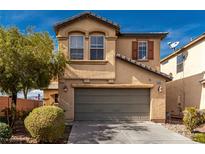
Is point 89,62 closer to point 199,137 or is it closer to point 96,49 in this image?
point 96,49

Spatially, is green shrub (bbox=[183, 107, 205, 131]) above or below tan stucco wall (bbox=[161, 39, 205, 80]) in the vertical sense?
below

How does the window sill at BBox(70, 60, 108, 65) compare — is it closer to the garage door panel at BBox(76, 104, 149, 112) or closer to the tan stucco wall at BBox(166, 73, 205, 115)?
the garage door panel at BBox(76, 104, 149, 112)

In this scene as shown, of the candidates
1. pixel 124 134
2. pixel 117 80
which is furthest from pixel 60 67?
pixel 124 134

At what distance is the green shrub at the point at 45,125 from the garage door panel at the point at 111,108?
579 centimetres

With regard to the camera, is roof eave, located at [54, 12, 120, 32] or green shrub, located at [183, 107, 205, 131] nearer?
green shrub, located at [183, 107, 205, 131]

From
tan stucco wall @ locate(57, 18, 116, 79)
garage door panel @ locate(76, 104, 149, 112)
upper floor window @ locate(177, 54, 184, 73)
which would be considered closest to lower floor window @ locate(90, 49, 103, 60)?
tan stucco wall @ locate(57, 18, 116, 79)

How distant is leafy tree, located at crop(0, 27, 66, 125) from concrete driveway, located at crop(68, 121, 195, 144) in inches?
131

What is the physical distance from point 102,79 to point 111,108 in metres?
1.91

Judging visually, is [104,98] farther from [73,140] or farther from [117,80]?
[73,140]

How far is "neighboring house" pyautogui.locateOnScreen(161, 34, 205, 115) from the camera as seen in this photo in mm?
21672

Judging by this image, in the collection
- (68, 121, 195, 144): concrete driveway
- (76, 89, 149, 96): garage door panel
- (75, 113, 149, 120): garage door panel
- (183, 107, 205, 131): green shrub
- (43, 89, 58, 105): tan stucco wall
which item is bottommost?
(68, 121, 195, 144): concrete driveway

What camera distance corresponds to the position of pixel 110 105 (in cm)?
1995
